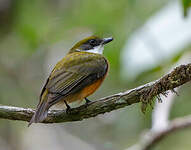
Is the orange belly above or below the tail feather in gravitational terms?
below

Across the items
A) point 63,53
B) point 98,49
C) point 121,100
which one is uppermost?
point 121,100

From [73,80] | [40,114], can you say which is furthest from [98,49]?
[40,114]

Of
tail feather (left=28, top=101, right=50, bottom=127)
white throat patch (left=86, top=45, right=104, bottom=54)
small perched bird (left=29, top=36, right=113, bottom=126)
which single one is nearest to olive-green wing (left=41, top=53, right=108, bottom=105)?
small perched bird (left=29, top=36, right=113, bottom=126)

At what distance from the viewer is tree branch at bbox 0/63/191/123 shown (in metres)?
3.40

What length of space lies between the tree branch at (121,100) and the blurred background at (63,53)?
2.16 feet

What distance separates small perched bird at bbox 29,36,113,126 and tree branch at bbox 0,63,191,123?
14 cm

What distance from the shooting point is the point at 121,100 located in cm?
378

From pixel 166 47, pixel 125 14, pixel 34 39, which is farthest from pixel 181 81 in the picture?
pixel 34 39

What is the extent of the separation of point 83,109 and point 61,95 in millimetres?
313

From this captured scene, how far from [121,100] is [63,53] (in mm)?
4070

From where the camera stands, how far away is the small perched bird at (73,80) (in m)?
4.33

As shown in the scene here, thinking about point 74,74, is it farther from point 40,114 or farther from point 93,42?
point 93,42

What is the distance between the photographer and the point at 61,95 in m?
4.40

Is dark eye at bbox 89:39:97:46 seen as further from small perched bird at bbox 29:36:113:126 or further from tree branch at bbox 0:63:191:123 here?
tree branch at bbox 0:63:191:123
